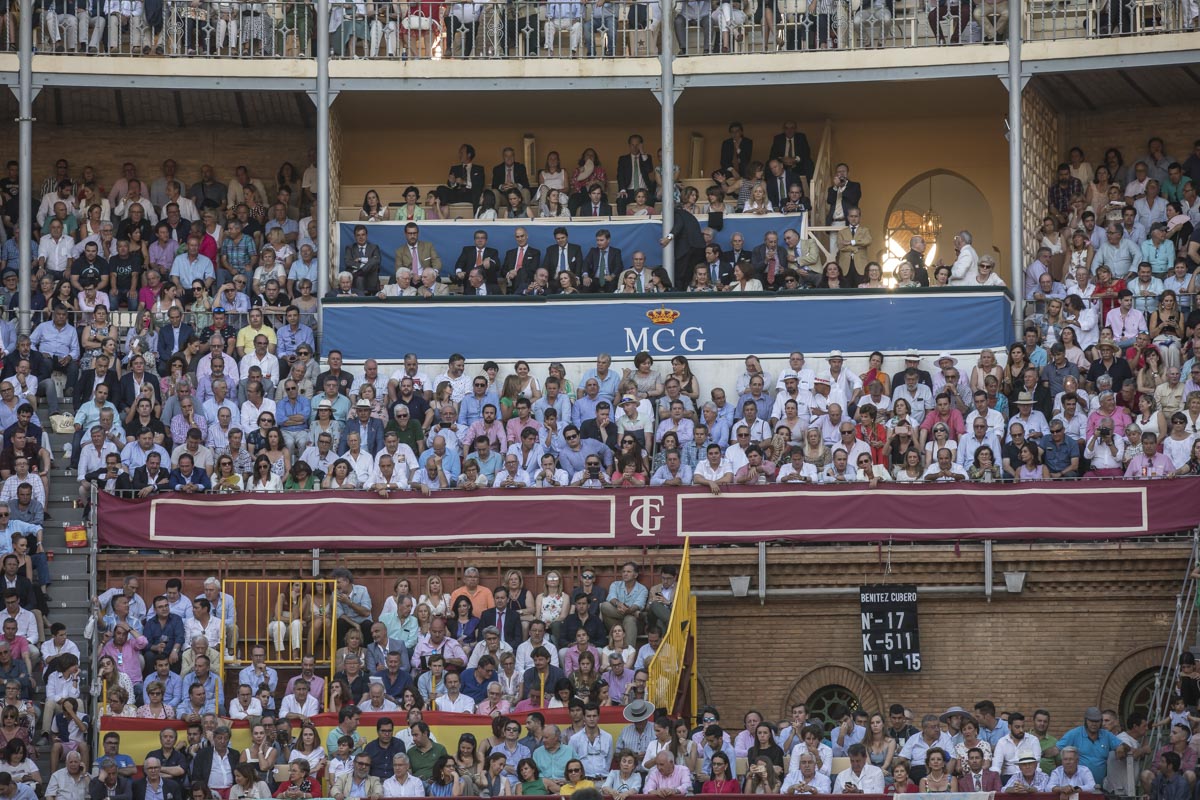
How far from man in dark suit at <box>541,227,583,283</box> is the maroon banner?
5.41 meters

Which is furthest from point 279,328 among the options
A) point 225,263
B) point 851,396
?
point 851,396

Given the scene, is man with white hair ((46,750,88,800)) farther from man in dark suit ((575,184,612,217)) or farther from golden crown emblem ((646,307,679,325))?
man in dark suit ((575,184,612,217))

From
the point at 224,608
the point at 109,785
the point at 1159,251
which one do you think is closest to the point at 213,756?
the point at 109,785

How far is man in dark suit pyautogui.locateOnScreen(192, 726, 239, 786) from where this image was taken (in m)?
24.2

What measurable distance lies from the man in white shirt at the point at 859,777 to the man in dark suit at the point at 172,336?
11435 millimetres

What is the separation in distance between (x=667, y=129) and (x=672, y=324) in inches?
122

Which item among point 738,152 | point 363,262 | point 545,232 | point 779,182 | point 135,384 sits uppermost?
point 738,152

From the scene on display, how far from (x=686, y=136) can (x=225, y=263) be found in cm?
754

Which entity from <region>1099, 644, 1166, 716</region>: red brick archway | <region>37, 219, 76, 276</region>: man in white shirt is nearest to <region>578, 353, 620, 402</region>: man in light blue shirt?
<region>1099, 644, 1166, 716</region>: red brick archway

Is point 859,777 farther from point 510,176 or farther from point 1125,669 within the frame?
point 510,176

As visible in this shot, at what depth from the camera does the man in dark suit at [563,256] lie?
3266cm

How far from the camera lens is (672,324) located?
3162 centimetres

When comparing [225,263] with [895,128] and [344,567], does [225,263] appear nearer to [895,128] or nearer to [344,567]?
[344,567]

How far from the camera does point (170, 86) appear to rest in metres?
33.4
